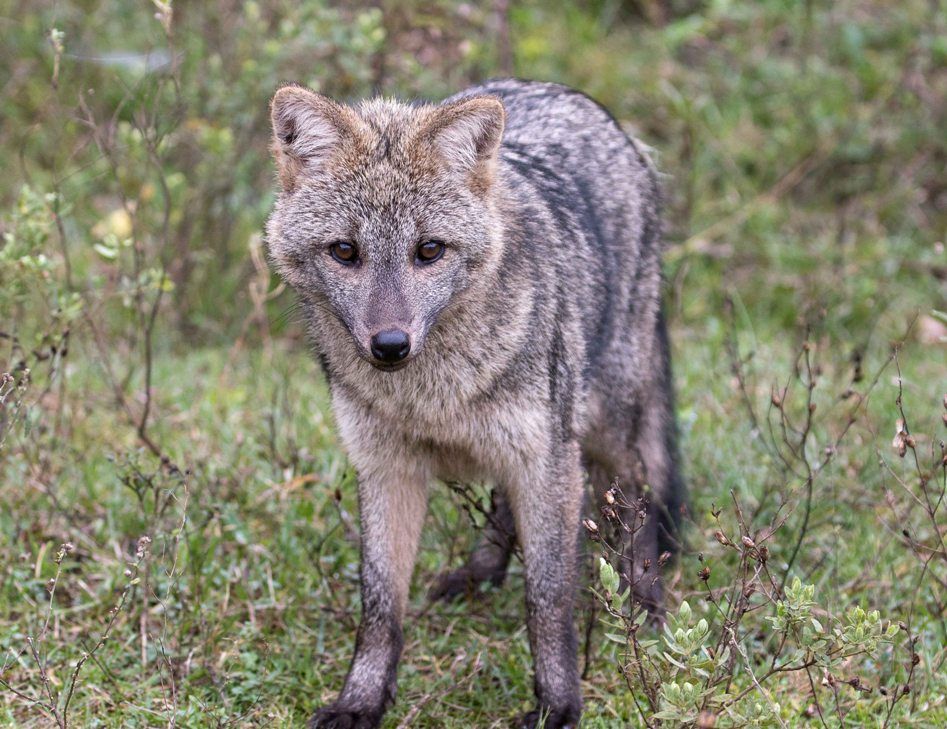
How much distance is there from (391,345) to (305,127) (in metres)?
0.98

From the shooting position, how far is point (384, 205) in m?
4.21

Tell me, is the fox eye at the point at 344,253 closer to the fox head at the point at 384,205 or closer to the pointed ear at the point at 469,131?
the fox head at the point at 384,205

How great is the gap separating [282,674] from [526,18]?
702 centimetres

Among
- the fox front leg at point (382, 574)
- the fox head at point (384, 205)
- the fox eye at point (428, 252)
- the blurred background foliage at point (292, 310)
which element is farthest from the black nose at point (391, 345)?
the blurred background foliage at point (292, 310)

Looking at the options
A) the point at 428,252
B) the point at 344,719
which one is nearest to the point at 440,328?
the point at 428,252

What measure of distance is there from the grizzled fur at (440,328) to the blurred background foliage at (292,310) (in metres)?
0.46

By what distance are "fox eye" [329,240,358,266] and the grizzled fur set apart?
2cm

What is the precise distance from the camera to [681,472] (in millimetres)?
5918

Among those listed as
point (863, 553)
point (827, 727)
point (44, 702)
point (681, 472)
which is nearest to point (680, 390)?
point (681, 472)

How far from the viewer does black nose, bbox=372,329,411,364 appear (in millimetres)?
3908

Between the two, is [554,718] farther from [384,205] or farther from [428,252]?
[384,205]

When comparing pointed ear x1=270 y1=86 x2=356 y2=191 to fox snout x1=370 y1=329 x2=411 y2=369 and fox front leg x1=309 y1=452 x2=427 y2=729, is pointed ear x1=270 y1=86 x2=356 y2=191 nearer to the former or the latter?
fox snout x1=370 y1=329 x2=411 y2=369

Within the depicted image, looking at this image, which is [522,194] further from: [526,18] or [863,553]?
[526,18]

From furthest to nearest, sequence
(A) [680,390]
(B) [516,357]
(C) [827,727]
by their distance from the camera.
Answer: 1. (A) [680,390]
2. (B) [516,357]
3. (C) [827,727]
